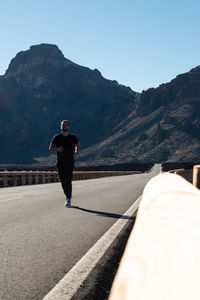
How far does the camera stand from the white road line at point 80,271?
3117 millimetres

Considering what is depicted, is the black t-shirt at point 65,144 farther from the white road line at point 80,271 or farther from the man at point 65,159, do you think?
the white road line at point 80,271

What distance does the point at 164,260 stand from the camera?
1.20m

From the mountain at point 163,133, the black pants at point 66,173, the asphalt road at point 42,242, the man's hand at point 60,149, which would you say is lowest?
the asphalt road at point 42,242

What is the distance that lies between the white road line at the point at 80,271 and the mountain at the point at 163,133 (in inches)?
5562

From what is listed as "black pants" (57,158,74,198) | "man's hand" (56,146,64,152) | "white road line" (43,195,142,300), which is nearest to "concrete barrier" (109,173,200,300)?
"white road line" (43,195,142,300)

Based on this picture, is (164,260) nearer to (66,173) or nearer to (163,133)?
(66,173)

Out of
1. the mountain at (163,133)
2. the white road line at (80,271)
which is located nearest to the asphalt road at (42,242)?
the white road line at (80,271)

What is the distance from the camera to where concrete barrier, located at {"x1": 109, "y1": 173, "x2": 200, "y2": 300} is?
976mm

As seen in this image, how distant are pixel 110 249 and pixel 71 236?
92 centimetres

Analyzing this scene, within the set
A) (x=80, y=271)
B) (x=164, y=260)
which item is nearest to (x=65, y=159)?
(x=80, y=271)

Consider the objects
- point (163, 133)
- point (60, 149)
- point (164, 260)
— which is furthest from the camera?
point (163, 133)

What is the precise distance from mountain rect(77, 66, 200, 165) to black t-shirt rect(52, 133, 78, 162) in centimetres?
13751

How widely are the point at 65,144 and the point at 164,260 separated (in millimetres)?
8231

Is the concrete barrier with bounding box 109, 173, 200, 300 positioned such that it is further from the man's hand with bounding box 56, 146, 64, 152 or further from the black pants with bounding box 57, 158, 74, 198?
the black pants with bounding box 57, 158, 74, 198
